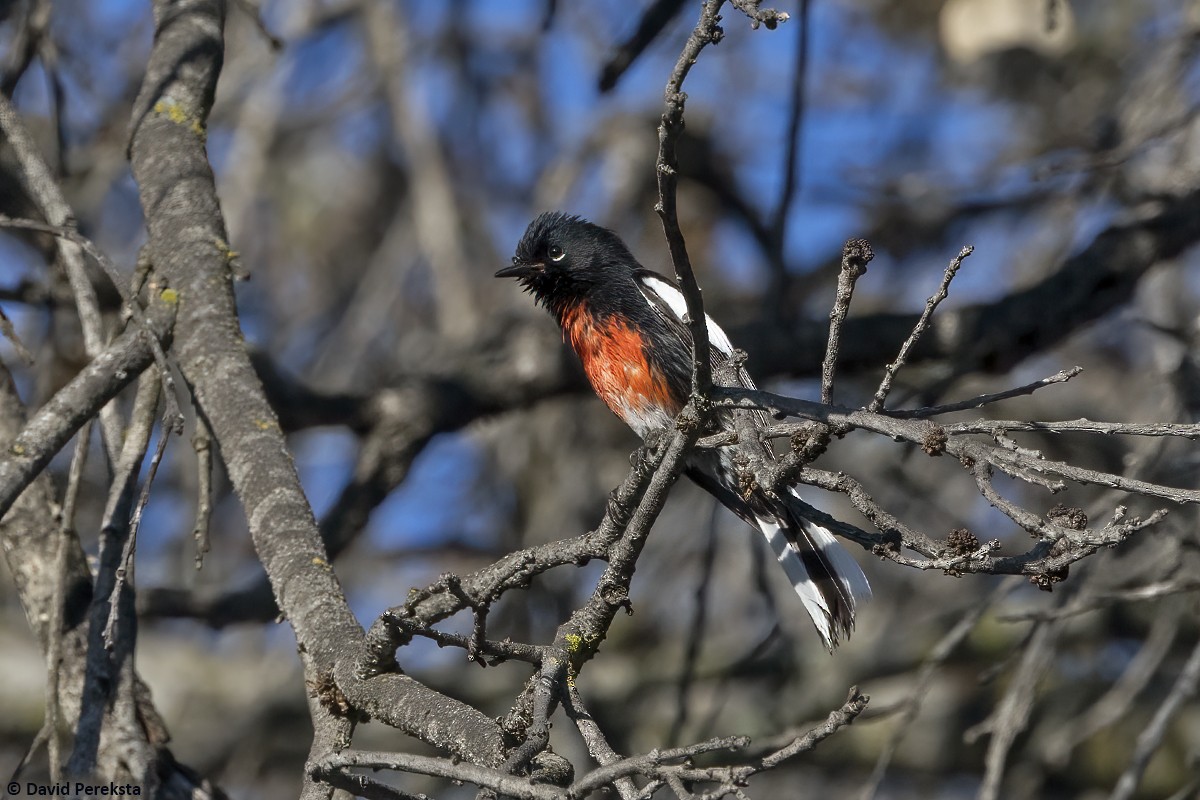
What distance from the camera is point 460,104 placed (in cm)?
934

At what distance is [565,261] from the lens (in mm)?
4875

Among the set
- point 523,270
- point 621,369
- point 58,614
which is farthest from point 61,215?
point 621,369

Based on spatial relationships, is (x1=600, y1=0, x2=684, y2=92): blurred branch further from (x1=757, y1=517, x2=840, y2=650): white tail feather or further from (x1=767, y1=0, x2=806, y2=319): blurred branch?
(x1=757, y1=517, x2=840, y2=650): white tail feather

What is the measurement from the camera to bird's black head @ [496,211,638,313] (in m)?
4.82

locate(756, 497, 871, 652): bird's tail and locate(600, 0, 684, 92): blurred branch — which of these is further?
locate(600, 0, 684, 92): blurred branch

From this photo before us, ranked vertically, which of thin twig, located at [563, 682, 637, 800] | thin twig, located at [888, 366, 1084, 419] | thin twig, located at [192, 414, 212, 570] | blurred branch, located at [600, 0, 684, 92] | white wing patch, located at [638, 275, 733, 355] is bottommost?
thin twig, located at [563, 682, 637, 800]

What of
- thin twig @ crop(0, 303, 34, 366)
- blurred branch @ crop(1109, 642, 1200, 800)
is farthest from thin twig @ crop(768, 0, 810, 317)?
thin twig @ crop(0, 303, 34, 366)

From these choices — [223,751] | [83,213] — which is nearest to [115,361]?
[83,213]

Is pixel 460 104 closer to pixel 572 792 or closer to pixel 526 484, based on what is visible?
pixel 526 484

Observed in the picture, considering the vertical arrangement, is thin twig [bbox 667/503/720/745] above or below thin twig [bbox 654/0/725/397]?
above

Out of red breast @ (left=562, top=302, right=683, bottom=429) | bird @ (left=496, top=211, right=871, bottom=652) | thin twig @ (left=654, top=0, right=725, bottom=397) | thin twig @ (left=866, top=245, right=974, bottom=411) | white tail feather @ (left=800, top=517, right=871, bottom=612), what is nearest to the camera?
thin twig @ (left=654, top=0, right=725, bottom=397)

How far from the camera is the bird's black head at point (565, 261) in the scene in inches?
190

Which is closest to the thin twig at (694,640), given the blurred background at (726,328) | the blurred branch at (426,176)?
the blurred background at (726,328)

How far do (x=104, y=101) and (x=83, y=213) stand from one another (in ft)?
2.93
